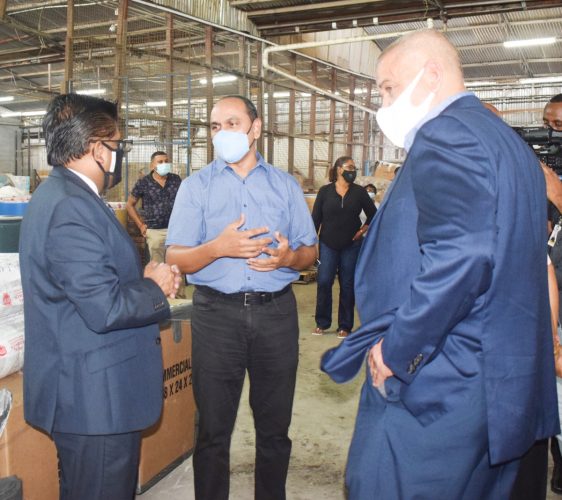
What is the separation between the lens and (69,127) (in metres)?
1.54

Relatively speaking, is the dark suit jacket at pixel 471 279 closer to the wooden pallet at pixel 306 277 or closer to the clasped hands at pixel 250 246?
the clasped hands at pixel 250 246

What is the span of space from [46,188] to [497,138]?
118 centimetres

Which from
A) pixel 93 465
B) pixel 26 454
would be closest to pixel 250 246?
pixel 93 465

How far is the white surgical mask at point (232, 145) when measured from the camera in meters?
2.16

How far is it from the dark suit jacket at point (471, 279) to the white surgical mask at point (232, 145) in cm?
106

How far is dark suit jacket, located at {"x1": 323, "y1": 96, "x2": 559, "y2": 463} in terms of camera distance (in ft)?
3.50

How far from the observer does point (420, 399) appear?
3.77 ft

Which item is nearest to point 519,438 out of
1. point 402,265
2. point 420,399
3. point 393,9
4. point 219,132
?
point 420,399

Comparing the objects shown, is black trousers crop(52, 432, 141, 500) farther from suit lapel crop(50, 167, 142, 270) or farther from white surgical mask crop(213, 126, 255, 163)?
Result: white surgical mask crop(213, 126, 255, 163)

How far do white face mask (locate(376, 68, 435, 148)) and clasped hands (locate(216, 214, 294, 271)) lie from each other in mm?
707

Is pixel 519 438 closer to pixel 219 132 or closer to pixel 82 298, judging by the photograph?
pixel 82 298

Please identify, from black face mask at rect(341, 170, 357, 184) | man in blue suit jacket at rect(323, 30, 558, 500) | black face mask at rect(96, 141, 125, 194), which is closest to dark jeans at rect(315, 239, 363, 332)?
black face mask at rect(341, 170, 357, 184)

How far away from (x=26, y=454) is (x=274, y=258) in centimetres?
115

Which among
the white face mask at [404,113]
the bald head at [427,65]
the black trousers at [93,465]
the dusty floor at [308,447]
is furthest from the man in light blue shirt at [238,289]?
the bald head at [427,65]
